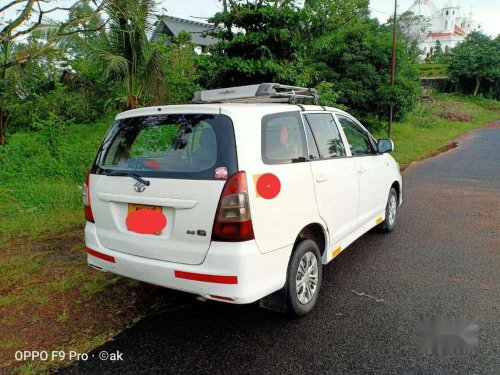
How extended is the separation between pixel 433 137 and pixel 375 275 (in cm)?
1781

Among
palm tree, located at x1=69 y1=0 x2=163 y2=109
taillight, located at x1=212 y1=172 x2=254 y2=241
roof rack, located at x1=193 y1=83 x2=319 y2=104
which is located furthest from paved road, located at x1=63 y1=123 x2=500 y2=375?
palm tree, located at x1=69 y1=0 x2=163 y2=109

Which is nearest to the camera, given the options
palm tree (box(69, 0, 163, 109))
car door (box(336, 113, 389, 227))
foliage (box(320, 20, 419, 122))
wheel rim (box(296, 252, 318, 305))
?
wheel rim (box(296, 252, 318, 305))

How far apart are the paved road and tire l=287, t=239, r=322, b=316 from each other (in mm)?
121

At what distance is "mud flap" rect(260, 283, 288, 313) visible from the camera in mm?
2873

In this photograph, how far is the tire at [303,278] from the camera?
9.49 ft

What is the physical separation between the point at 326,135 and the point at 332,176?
445 millimetres

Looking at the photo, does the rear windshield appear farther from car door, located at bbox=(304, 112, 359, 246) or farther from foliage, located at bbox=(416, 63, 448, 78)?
foliage, located at bbox=(416, 63, 448, 78)

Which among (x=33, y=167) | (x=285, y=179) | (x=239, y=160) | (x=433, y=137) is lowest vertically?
(x=433, y=137)

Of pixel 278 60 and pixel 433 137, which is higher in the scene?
pixel 278 60

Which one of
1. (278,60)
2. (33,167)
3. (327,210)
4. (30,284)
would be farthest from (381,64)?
(30,284)

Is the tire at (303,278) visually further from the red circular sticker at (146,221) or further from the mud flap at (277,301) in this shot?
the red circular sticker at (146,221)

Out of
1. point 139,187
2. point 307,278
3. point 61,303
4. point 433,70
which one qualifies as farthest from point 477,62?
point 61,303

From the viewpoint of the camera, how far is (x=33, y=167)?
A: 7.99m

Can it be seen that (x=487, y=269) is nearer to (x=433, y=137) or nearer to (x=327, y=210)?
(x=327, y=210)
